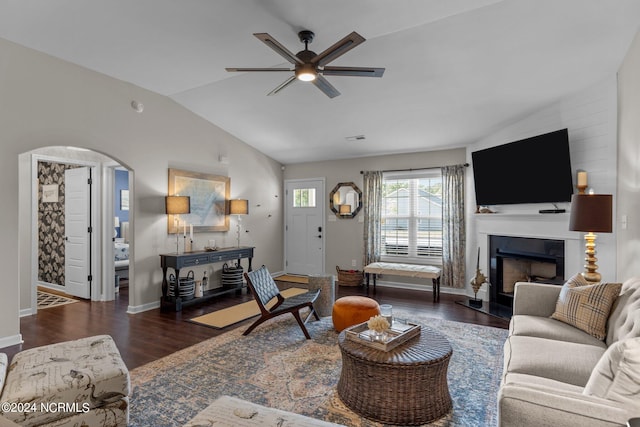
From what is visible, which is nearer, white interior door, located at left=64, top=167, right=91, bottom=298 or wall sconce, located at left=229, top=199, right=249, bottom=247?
white interior door, located at left=64, top=167, right=91, bottom=298

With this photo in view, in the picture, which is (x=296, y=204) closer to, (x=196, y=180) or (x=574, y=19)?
(x=196, y=180)

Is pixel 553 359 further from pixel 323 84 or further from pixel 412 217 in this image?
pixel 412 217

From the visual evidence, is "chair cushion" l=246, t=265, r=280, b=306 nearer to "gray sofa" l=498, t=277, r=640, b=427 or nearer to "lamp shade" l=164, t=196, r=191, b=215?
"lamp shade" l=164, t=196, r=191, b=215

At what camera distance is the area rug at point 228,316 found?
4.16m

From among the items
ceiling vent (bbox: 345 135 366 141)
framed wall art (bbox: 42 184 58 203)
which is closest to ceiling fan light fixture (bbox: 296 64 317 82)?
ceiling vent (bbox: 345 135 366 141)

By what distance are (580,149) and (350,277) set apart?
154 inches

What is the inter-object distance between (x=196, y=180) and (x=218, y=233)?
1.00 m

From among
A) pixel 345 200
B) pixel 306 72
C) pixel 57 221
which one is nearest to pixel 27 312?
pixel 57 221

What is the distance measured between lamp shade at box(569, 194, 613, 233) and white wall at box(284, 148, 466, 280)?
3075 millimetres

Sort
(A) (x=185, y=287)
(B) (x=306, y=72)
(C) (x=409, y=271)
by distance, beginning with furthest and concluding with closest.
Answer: (C) (x=409, y=271), (A) (x=185, y=287), (B) (x=306, y=72)

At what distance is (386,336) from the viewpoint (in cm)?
242

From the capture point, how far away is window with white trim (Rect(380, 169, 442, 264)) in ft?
20.0

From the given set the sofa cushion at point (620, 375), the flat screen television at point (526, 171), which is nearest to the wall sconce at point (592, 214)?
the flat screen television at point (526, 171)

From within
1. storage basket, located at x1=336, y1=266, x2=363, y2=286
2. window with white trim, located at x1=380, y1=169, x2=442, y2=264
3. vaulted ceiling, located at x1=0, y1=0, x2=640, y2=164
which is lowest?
storage basket, located at x1=336, y1=266, x2=363, y2=286
